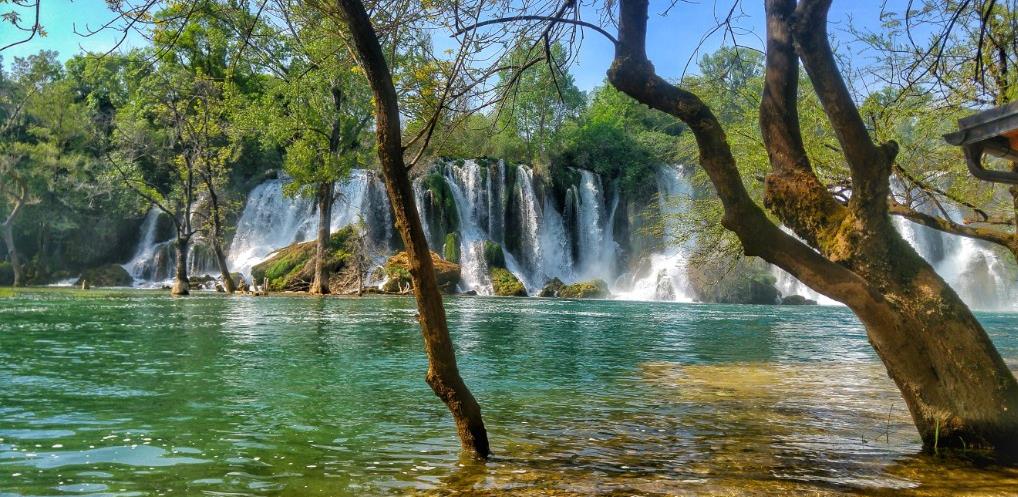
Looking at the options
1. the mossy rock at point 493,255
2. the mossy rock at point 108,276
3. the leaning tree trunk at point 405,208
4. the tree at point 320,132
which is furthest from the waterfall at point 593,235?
the leaning tree trunk at point 405,208

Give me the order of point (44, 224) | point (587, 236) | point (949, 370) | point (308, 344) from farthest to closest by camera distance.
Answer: point (587, 236) < point (44, 224) < point (308, 344) < point (949, 370)

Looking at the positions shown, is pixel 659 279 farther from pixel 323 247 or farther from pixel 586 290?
pixel 323 247

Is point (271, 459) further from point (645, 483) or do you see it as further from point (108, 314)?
point (108, 314)

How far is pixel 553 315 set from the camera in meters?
24.5

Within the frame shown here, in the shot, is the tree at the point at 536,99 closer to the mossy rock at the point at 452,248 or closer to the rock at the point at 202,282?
the mossy rock at the point at 452,248

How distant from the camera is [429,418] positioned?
723 centimetres

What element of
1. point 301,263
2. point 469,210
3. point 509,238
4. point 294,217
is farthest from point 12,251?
point 509,238

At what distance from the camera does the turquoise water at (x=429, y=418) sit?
4883 mm

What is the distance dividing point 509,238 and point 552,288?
4900 mm

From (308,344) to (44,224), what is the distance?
36.5 meters

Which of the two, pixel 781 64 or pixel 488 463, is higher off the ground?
pixel 781 64

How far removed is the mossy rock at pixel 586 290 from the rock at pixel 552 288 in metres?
0.23

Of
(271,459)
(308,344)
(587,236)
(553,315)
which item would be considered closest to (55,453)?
(271,459)

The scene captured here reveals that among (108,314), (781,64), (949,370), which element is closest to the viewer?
(949,370)
